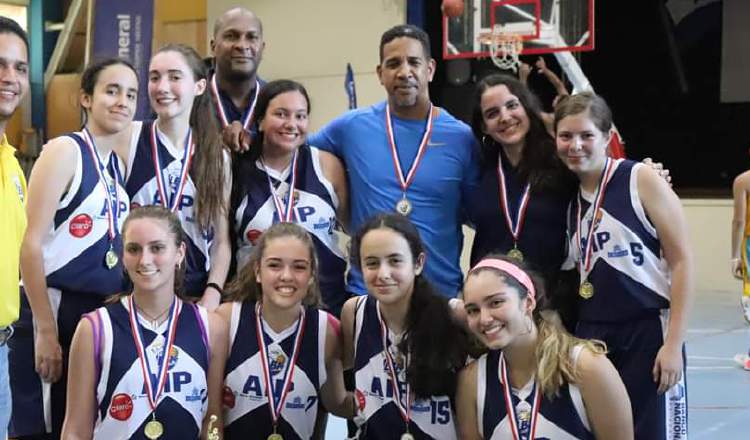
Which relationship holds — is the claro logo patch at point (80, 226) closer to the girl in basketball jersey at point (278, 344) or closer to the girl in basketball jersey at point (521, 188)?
the girl in basketball jersey at point (278, 344)

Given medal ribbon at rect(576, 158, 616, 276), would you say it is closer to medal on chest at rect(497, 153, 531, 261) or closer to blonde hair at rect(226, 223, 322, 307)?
medal on chest at rect(497, 153, 531, 261)

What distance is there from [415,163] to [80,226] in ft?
4.59

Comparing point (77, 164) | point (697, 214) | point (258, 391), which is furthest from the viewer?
point (697, 214)

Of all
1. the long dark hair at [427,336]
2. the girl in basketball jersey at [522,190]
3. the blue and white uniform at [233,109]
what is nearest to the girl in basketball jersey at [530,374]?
the long dark hair at [427,336]

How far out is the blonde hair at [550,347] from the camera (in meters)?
2.98

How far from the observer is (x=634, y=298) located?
10.5ft

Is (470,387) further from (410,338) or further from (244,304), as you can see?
(244,304)

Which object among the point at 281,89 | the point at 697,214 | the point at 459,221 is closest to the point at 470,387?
the point at 459,221

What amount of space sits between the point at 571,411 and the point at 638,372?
1.28 ft

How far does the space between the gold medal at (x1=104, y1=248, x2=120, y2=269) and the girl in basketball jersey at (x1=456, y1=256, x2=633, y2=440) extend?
4.24ft

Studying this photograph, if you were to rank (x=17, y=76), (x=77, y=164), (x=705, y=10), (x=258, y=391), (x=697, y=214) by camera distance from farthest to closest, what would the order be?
(x=705, y=10) < (x=697, y=214) < (x=258, y=391) < (x=77, y=164) < (x=17, y=76)

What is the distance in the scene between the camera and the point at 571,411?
299cm

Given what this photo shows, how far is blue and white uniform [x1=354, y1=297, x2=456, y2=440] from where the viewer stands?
3.31m

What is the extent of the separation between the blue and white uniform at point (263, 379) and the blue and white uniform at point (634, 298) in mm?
1091
